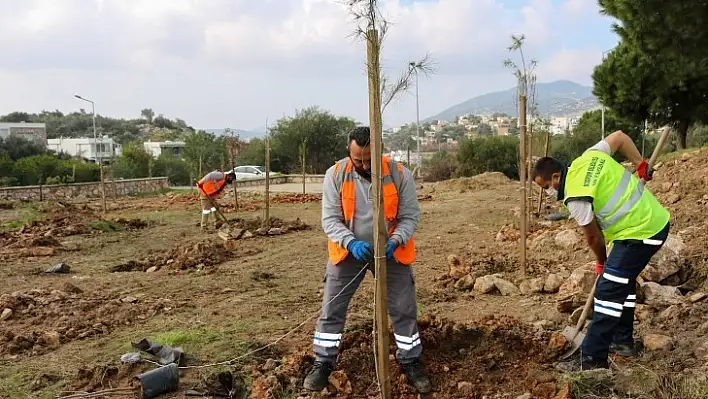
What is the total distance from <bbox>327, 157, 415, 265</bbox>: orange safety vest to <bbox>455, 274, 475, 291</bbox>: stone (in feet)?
8.94

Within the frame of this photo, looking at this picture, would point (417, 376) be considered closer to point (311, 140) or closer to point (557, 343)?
point (557, 343)

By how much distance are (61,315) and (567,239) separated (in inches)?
217

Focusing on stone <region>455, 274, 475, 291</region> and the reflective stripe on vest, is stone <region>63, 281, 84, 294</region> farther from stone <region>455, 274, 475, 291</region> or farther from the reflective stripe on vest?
the reflective stripe on vest

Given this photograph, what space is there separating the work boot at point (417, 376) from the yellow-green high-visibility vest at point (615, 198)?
129cm

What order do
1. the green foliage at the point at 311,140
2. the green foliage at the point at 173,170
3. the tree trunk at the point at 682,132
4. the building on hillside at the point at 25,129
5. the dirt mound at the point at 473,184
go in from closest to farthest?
the tree trunk at the point at 682,132, the dirt mound at the point at 473,184, the green foliage at the point at 173,170, the green foliage at the point at 311,140, the building on hillside at the point at 25,129

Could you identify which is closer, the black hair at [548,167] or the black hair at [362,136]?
the black hair at [362,136]

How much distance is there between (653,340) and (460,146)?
26037 mm

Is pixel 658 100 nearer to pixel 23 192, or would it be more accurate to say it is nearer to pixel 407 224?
pixel 407 224

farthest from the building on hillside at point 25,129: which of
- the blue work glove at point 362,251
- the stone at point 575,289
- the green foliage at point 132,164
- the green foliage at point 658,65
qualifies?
the blue work glove at point 362,251

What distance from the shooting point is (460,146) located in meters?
29.4

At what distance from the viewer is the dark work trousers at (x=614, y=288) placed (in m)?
3.48

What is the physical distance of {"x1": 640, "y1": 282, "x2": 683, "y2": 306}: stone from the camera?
4.63 m

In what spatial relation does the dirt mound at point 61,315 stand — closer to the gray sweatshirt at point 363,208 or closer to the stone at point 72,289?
the stone at point 72,289

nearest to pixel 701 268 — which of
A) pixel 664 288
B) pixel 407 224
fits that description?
pixel 664 288
